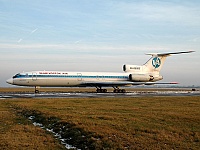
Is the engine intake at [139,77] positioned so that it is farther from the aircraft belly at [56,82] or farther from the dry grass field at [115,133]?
the dry grass field at [115,133]

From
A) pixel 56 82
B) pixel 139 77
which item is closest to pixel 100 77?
pixel 139 77

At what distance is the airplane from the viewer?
4888 cm

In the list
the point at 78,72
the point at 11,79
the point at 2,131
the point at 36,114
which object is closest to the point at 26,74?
the point at 11,79

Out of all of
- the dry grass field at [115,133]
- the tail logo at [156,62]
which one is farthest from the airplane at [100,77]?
the dry grass field at [115,133]

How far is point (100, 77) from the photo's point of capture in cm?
5525

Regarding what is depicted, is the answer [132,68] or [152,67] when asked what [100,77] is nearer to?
[132,68]

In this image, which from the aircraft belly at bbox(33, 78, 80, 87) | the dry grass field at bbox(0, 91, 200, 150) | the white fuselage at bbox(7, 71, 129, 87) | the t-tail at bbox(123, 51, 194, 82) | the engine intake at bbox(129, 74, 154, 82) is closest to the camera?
the dry grass field at bbox(0, 91, 200, 150)

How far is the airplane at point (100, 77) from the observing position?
4888 centimetres

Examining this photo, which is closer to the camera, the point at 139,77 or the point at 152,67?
the point at 139,77

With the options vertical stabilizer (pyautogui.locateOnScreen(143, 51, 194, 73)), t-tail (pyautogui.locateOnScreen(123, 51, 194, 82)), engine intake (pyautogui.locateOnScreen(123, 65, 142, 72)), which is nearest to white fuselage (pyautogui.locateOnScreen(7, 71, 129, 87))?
engine intake (pyautogui.locateOnScreen(123, 65, 142, 72))

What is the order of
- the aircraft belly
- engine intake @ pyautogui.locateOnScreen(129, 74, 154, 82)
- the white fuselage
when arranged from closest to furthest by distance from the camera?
the white fuselage
the aircraft belly
engine intake @ pyautogui.locateOnScreen(129, 74, 154, 82)

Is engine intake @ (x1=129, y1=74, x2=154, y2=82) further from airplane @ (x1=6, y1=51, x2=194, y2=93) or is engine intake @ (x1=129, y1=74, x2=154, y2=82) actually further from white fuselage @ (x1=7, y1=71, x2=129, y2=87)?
white fuselage @ (x1=7, y1=71, x2=129, y2=87)

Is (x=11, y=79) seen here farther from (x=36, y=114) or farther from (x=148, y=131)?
(x=148, y=131)

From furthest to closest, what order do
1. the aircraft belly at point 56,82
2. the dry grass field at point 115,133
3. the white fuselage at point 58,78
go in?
the aircraft belly at point 56,82 < the white fuselage at point 58,78 < the dry grass field at point 115,133
